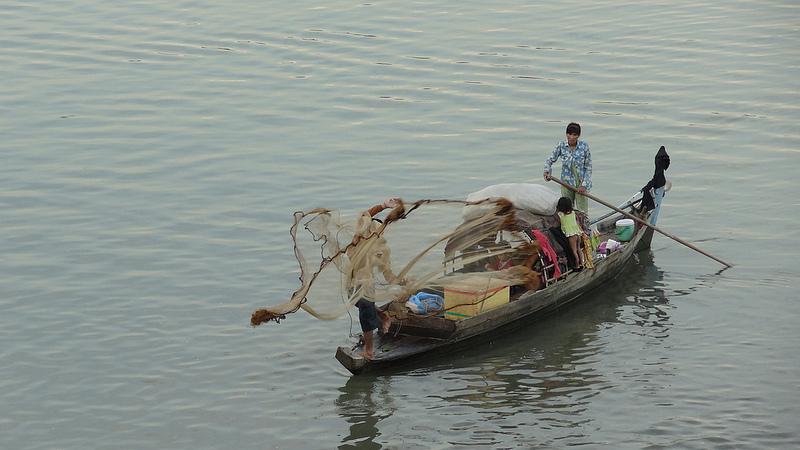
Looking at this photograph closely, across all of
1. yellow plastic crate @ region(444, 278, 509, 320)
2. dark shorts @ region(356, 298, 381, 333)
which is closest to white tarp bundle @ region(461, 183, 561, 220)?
yellow plastic crate @ region(444, 278, 509, 320)

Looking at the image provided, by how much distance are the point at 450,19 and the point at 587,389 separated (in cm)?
1704

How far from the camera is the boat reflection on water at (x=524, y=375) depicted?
12.8 metres

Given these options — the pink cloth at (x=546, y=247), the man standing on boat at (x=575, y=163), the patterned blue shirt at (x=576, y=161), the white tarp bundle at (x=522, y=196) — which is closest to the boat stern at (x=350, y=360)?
the white tarp bundle at (x=522, y=196)

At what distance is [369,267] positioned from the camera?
43.3ft

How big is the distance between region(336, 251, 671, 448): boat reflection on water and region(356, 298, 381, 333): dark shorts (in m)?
0.61

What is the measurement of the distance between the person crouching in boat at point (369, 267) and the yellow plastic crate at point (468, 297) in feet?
2.47

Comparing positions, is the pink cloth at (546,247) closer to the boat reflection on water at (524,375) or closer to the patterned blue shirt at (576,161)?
the boat reflection on water at (524,375)

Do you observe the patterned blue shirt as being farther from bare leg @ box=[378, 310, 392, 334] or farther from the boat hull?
bare leg @ box=[378, 310, 392, 334]

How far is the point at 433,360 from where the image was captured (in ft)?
45.7

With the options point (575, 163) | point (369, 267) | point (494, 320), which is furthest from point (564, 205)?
point (369, 267)

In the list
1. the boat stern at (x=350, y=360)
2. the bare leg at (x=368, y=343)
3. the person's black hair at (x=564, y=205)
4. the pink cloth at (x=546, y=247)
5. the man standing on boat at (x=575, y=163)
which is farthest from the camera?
the man standing on boat at (x=575, y=163)

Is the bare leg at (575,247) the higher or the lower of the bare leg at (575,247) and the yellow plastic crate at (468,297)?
the higher

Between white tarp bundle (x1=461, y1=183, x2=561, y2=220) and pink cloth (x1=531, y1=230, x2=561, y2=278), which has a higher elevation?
white tarp bundle (x1=461, y1=183, x2=561, y2=220)

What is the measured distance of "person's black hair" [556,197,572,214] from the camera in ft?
49.1
